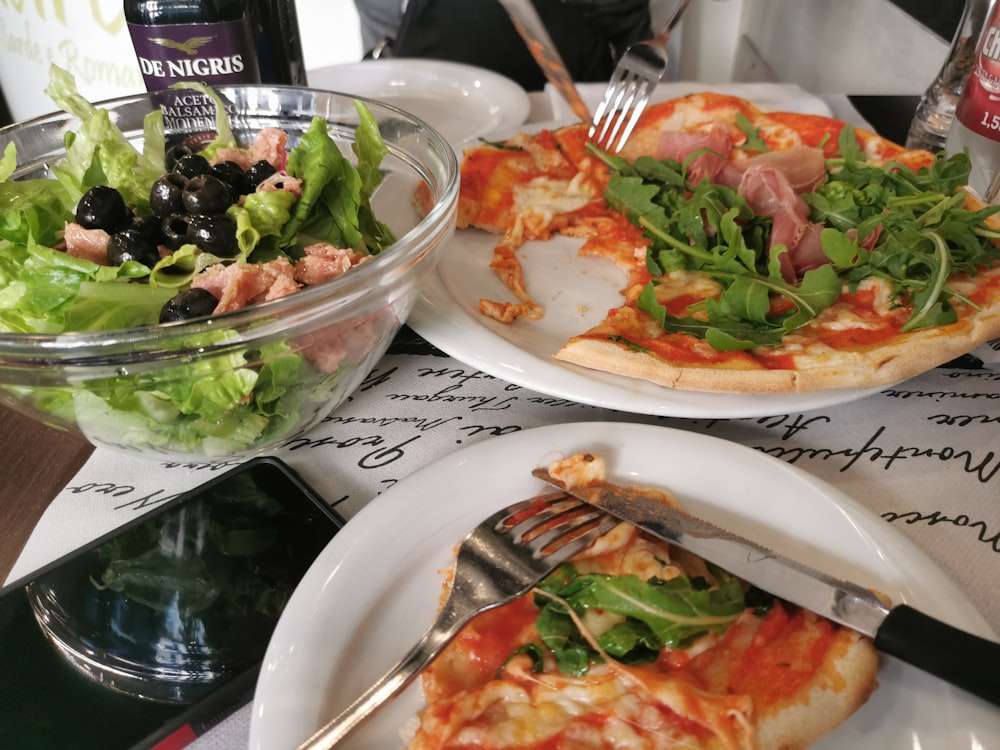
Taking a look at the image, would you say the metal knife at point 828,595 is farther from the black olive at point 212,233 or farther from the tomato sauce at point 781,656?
the black olive at point 212,233

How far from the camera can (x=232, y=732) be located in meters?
0.69

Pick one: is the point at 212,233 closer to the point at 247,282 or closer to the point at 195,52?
the point at 247,282

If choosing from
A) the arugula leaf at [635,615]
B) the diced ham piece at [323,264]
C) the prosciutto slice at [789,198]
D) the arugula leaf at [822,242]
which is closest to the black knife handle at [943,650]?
the arugula leaf at [635,615]

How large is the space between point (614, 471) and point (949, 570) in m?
0.41

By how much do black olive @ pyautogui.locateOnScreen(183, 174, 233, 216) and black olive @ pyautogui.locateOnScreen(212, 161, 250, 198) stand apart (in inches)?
2.1

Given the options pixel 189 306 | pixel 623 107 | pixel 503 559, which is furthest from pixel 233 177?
pixel 623 107

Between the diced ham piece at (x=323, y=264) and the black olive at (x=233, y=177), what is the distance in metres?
0.15

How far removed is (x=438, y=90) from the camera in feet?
6.84

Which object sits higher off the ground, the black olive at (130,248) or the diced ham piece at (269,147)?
the diced ham piece at (269,147)

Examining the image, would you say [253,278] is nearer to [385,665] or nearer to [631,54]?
[385,665]

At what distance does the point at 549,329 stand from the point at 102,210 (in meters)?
0.70

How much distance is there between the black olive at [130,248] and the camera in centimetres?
89

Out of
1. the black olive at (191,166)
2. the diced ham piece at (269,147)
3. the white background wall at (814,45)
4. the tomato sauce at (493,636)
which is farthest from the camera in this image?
the white background wall at (814,45)

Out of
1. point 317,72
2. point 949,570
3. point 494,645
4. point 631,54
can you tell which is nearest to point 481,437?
point 494,645
